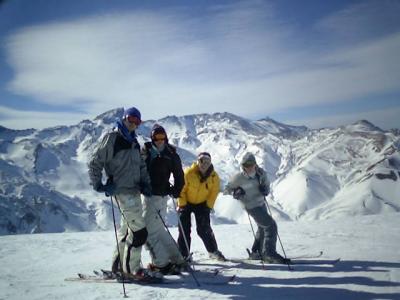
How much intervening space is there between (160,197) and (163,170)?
0.55m

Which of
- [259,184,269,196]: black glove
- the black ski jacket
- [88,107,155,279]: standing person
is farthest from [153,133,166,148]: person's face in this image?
[259,184,269,196]: black glove

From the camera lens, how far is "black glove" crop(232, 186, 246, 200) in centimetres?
947

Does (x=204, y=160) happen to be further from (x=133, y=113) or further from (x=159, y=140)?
(x=133, y=113)

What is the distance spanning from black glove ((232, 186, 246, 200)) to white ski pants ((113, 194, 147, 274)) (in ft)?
8.12

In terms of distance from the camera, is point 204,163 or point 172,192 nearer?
point 172,192

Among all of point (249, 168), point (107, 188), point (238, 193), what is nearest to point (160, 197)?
point (107, 188)

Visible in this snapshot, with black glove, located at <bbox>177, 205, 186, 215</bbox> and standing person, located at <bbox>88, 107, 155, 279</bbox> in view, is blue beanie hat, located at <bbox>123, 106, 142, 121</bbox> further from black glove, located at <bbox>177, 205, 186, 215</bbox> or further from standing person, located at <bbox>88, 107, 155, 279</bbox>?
black glove, located at <bbox>177, 205, 186, 215</bbox>

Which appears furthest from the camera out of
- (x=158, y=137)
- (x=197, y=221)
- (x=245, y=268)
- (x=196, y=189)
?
(x=197, y=221)

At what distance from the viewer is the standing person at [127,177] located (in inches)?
296

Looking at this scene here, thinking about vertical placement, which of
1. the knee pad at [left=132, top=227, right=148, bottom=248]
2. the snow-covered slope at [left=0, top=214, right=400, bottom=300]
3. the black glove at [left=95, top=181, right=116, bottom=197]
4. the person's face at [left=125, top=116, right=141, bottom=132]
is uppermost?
the person's face at [left=125, top=116, right=141, bottom=132]

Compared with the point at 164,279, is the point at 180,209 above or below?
above

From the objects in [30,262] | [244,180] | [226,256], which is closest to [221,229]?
[226,256]

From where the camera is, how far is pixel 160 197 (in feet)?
27.8

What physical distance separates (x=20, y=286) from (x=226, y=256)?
4.65 meters
